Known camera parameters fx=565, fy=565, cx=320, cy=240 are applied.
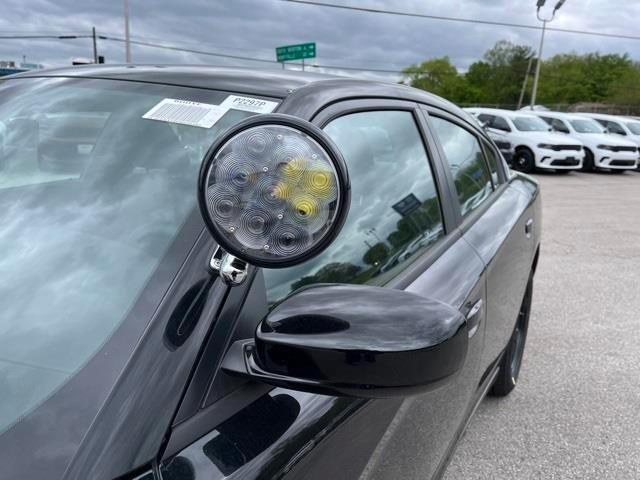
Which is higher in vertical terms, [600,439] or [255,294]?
[255,294]

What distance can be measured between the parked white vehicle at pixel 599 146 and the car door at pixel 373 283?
1737 cm

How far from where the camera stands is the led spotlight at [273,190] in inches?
37.8

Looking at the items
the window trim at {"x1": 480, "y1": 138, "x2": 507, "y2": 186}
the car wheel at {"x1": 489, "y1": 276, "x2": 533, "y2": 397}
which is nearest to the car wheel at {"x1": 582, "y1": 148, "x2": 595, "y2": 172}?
the car wheel at {"x1": 489, "y1": 276, "x2": 533, "y2": 397}

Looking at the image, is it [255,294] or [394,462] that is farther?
[394,462]

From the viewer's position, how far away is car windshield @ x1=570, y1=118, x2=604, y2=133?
1820 cm

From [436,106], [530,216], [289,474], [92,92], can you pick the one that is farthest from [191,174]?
[530,216]

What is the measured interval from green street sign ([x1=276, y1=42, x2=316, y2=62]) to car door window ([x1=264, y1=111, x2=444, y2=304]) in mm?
32840

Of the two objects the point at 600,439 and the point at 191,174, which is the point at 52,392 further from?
the point at 600,439

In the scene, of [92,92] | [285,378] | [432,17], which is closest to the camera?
[285,378]

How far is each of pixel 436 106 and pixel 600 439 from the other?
1.83 m

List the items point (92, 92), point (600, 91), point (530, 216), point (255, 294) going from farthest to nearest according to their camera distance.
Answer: point (600, 91) < point (530, 216) < point (92, 92) < point (255, 294)

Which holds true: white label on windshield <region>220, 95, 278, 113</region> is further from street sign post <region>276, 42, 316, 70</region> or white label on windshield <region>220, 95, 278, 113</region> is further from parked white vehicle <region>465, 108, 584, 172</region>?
street sign post <region>276, 42, 316, 70</region>

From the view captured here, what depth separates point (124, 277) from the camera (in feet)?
3.63

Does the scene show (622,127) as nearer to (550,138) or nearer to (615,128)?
(615,128)
